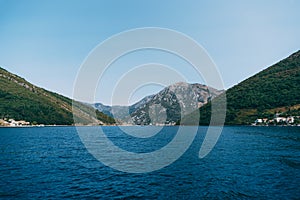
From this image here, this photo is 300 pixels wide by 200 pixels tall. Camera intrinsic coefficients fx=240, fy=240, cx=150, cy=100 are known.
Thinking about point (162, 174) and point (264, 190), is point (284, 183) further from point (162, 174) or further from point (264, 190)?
point (162, 174)

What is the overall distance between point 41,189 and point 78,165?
19.9 metres

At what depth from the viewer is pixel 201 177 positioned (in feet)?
155

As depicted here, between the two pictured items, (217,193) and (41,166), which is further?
(41,166)

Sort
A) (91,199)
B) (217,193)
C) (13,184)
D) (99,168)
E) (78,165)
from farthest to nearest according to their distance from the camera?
(78,165)
(99,168)
(13,184)
(217,193)
(91,199)

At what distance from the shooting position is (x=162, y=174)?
49.6m

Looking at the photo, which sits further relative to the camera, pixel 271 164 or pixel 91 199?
pixel 271 164

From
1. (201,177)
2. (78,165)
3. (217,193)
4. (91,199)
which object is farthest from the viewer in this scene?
(78,165)

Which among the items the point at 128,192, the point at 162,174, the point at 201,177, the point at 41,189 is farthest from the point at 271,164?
the point at 41,189

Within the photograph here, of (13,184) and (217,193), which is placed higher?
(13,184)

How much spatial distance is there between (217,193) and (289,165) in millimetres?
31911

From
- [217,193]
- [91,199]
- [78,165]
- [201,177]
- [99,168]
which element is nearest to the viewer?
[91,199]

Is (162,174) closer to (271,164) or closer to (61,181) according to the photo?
(61,181)

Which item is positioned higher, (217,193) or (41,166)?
(41,166)

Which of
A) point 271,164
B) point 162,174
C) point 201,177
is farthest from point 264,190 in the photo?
point 271,164
